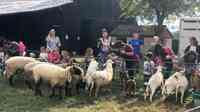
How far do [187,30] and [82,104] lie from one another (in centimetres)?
838

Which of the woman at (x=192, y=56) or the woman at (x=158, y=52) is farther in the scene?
the woman at (x=158, y=52)

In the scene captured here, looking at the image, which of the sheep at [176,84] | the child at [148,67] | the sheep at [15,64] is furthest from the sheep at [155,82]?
the sheep at [15,64]

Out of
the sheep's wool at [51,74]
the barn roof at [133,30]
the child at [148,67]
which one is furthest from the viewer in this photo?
the barn roof at [133,30]

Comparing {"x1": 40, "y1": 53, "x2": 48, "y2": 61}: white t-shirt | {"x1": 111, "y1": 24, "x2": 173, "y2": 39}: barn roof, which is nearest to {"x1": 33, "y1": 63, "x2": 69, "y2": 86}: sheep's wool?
{"x1": 40, "y1": 53, "x2": 48, "y2": 61}: white t-shirt

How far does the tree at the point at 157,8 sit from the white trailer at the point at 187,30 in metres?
11.9

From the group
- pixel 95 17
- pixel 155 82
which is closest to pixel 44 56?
pixel 155 82

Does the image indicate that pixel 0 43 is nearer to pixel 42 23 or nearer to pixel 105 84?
Result: pixel 42 23

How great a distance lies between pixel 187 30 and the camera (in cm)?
1886

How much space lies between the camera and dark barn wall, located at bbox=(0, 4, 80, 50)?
20844 mm

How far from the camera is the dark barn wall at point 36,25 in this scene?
20.8m

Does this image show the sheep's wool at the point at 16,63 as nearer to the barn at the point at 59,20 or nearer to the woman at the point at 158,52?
the woman at the point at 158,52

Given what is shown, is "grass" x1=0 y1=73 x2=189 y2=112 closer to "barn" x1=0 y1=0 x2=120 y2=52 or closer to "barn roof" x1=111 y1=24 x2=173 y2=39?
"barn" x1=0 y1=0 x2=120 y2=52

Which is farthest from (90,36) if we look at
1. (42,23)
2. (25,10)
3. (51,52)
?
(51,52)

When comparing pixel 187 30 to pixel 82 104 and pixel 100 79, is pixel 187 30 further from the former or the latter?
pixel 82 104
